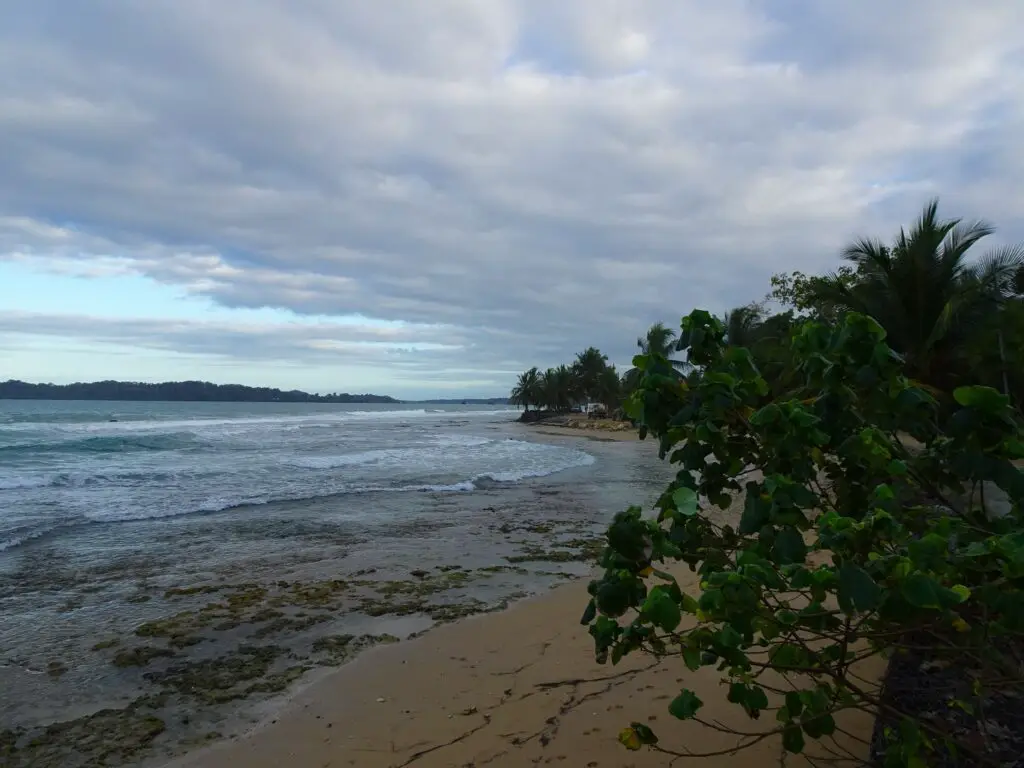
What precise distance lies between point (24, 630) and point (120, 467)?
646 inches

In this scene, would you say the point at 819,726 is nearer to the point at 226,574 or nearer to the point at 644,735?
the point at 644,735

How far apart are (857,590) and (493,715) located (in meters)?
3.38

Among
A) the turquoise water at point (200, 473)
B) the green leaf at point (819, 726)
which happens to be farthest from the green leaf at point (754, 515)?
the turquoise water at point (200, 473)

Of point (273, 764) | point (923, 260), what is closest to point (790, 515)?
point (273, 764)

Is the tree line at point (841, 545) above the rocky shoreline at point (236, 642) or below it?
above

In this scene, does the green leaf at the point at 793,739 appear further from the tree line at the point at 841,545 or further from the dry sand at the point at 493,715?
the dry sand at the point at 493,715

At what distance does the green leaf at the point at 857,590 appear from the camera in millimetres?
1526

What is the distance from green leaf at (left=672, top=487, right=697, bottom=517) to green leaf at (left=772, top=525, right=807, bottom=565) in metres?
0.26

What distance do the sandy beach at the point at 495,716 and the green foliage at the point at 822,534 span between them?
1340 millimetres

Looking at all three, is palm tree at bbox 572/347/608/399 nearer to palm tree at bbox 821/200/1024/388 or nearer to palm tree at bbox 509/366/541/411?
→ palm tree at bbox 509/366/541/411

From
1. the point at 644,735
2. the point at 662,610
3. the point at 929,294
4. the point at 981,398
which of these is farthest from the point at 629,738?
the point at 929,294

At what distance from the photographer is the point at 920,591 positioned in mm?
1481

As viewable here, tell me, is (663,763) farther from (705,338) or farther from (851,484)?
(705,338)

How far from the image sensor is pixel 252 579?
8.44 m
